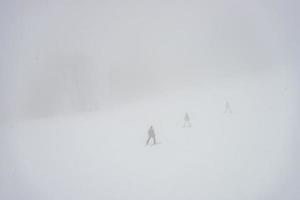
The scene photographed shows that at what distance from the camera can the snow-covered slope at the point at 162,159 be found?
3.30 m

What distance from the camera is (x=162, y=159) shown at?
4312 mm

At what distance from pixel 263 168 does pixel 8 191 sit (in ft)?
11.8

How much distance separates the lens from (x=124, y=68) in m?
10.7

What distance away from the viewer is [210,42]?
10477 mm

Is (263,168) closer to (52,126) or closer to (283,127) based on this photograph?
(283,127)

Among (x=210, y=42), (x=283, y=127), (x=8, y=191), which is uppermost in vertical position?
(x=210, y=42)

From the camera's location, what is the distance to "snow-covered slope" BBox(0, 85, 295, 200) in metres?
A: 3.30

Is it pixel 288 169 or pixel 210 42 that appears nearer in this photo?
pixel 288 169

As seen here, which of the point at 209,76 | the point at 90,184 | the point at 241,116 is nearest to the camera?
the point at 90,184

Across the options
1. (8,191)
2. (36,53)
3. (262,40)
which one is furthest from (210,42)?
(8,191)

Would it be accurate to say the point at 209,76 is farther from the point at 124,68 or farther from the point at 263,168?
the point at 263,168

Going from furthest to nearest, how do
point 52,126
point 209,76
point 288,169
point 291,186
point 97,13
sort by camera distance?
point 209,76 → point 52,126 → point 97,13 → point 288,169 → point 291,186

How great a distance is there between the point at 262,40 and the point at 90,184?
5619 millimetres

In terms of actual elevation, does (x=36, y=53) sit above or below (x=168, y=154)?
above
